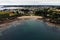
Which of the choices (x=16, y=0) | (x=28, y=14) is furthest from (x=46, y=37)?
(x=16, y=0)

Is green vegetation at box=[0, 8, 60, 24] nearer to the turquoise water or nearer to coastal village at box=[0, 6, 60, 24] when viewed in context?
coastal village at box=[0, 6, 60, 24]

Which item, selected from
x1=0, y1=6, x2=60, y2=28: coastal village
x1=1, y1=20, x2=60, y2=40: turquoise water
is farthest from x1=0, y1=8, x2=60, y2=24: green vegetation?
x1=1, y1=20, x2=60, y2=40: turquoise water

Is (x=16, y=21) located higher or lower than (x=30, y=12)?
lower

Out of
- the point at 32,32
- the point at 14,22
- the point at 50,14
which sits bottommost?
the point at 32,32

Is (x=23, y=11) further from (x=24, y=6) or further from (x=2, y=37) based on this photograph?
(x=2, y=37)

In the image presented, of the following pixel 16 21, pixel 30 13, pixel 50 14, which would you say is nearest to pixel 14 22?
pixel 16 21

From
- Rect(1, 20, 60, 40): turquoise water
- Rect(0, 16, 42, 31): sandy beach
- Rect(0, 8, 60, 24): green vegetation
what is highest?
Rect(0, 8, 60, 24): green vegetation

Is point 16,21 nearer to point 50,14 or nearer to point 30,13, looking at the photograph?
point 30,13

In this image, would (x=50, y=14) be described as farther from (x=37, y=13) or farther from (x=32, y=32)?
(x=32, y=32)

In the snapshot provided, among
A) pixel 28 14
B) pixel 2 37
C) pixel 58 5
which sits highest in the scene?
pixel 58 5
